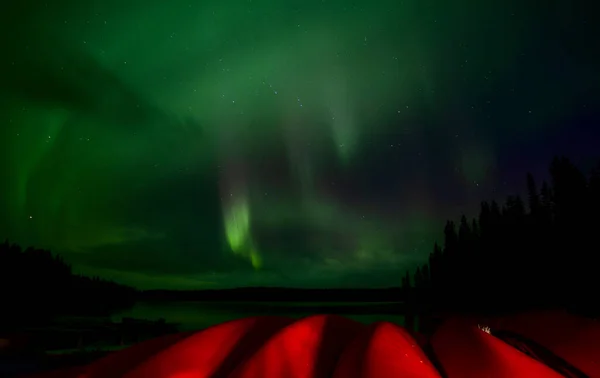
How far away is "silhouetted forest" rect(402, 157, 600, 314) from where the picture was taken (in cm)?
474

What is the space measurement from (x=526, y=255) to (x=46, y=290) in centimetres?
882

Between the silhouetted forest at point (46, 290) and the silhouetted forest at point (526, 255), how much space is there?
236 inches

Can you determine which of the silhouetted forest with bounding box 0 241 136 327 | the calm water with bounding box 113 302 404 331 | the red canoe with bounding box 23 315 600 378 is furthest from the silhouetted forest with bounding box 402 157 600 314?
the silhouetted forest with bounding box 0 241 136 327

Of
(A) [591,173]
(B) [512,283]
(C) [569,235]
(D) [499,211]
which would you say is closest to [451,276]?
(B) [512,283]

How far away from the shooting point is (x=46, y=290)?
8562 millimetres

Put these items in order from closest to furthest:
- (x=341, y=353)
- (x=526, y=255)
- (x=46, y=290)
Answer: (x=341, y=353) → (x=526, y=255) → (x=46, y=290)

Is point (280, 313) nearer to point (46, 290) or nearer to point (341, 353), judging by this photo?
point (46, 290)

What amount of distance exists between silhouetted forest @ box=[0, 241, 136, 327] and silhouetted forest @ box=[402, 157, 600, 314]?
600cm

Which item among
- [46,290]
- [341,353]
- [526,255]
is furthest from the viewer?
[46,290]

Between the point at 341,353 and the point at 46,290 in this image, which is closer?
the point at 341,353

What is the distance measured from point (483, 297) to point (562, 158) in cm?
306

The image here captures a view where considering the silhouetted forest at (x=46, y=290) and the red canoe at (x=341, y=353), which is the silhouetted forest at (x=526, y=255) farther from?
the silhouetted forest at (x=46, y=290)

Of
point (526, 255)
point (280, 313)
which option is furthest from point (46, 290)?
point (526, 255)

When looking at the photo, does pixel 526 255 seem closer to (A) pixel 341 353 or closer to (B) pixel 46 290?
(A) pixel 341 353
